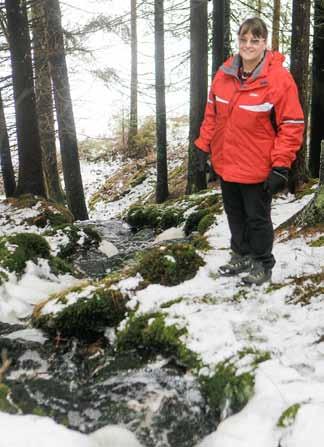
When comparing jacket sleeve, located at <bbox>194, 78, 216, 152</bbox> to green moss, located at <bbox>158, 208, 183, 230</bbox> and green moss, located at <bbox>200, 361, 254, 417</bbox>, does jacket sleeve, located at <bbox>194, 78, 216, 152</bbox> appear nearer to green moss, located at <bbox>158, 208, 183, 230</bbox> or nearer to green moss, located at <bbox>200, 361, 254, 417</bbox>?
green moss, located at <bbox>200, 361, 254, 417</bbox>

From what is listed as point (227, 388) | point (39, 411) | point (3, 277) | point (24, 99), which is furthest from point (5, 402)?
point (24, 99)

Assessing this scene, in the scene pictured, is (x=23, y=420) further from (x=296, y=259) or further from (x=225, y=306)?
(x=296, y=259)

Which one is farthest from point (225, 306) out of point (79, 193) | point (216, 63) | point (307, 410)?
point (216, 63)

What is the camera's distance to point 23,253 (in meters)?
5.65

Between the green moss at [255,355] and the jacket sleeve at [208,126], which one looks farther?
the jacket sleeve at [208,126]

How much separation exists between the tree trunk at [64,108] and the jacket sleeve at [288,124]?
783cm

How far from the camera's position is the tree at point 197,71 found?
12.2 meters

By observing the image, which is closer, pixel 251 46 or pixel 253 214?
pixel 251 46

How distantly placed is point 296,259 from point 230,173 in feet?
3.99

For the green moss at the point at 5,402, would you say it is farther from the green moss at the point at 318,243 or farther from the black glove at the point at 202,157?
the green moss at the point at 318,243

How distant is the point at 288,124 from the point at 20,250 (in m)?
3.55

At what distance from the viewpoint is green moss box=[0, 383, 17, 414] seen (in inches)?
113

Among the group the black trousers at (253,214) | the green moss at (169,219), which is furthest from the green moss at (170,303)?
the green moss at (169,219)

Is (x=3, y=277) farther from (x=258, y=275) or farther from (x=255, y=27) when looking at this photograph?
(x=255, y=27)
